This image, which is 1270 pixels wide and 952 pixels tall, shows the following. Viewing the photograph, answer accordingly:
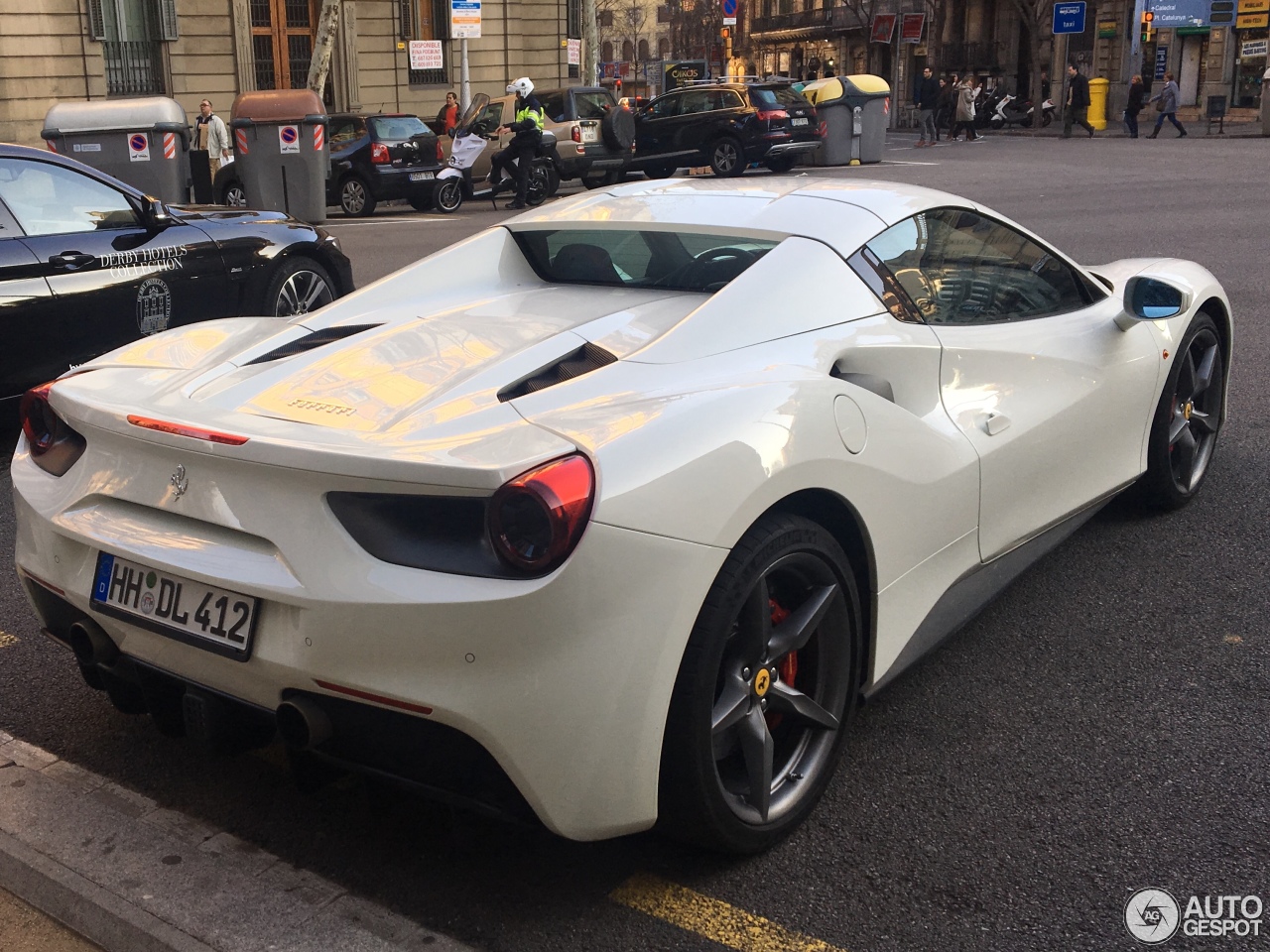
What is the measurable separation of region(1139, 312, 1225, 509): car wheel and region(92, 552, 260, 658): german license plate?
327cm

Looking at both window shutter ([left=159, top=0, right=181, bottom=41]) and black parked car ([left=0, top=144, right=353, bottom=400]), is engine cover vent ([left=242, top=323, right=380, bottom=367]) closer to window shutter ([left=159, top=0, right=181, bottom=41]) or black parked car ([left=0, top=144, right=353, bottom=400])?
black parked car ([left=0, top=144, right=353, bottom=400])

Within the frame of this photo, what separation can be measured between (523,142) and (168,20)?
12775 millimetres

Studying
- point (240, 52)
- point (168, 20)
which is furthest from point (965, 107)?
point (168, 20)

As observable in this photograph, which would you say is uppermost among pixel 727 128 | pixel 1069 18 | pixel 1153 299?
pixel 1069 18

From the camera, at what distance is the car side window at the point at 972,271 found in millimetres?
3580

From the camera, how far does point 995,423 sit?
3.52 meters

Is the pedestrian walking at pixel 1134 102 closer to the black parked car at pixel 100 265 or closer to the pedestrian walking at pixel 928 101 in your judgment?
the pedestrian walking at pixel 928 101

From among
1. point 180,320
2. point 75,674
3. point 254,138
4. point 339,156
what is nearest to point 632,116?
point 339,156

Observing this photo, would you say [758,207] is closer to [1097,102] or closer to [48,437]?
[48,437]

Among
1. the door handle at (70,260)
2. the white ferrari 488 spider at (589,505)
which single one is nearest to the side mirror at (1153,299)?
the white ferrari 488 spider at (589,505)

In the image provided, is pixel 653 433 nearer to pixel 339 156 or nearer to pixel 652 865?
pixel 652 865

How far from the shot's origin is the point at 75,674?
3.80 meters

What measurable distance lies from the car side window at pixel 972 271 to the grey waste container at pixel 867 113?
80.7 feet

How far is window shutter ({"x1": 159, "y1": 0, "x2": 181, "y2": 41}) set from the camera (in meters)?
28.6
